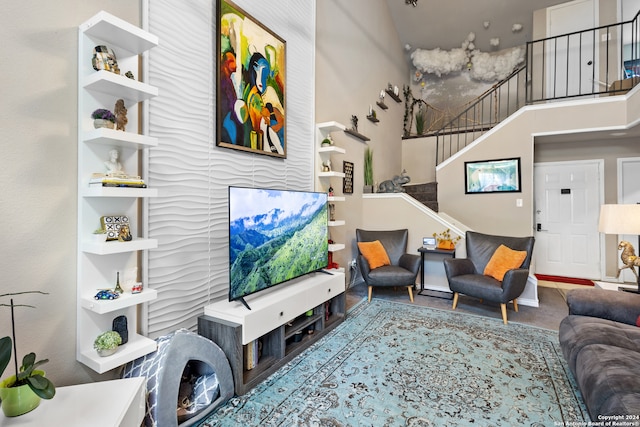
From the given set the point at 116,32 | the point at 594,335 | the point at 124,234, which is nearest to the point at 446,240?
the point at 594,335

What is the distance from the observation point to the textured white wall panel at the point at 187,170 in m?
2.11

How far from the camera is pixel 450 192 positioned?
539 centimetres

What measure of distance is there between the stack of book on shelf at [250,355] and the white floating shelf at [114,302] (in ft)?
2.69

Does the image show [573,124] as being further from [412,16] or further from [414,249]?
[412,16]

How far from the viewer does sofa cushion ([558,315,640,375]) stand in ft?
5.94

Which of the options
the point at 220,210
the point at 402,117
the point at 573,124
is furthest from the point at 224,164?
Answer: the point at 402,117

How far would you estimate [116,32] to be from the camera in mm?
1635

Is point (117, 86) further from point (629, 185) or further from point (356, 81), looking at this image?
point (629, 185)

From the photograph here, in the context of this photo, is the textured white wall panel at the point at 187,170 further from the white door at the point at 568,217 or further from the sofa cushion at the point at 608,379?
the white door at the point at 568,217

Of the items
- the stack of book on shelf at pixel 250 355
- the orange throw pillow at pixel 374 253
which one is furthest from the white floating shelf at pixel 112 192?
the orange throw pillow at pixel 374 253

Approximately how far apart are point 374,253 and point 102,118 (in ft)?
10.8

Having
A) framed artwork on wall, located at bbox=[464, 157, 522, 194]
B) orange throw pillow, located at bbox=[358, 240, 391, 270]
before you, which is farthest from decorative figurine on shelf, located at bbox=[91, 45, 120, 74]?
framed artwork on wall, located at bbox=[464, 157, 522, 194]

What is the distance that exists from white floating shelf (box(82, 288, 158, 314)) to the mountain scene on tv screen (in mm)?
566

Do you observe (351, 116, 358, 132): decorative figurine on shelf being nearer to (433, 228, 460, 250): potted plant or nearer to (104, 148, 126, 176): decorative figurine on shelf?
(433, 228, 460, 250): potted plant
